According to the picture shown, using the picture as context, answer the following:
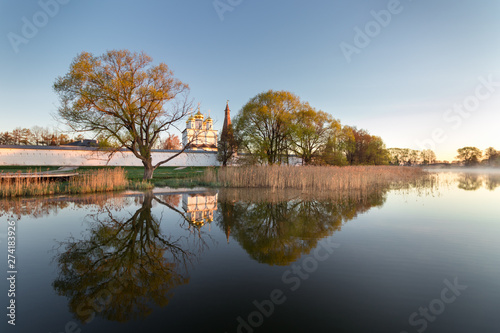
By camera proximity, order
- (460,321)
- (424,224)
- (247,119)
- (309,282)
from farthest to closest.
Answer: (247,119) → (424,224) → (309,282) → (460,321)

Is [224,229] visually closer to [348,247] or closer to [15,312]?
[348,247]

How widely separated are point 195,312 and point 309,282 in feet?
5.38

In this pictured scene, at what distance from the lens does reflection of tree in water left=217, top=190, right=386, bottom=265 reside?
5145 mm

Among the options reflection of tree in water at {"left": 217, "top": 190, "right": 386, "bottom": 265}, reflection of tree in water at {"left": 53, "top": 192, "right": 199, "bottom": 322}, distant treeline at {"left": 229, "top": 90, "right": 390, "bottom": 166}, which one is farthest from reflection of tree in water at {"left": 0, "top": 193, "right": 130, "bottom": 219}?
distant treeline at {"left": 229, "top": 90, "right": 390, "bottom": 166}

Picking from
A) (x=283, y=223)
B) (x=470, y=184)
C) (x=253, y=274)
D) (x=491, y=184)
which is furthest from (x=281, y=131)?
(x=253, y=274)

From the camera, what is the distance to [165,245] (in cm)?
533

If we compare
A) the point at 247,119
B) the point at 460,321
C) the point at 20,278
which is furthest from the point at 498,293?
the point at 247,119

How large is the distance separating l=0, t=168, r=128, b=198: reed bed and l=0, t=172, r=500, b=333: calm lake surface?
460 cm
